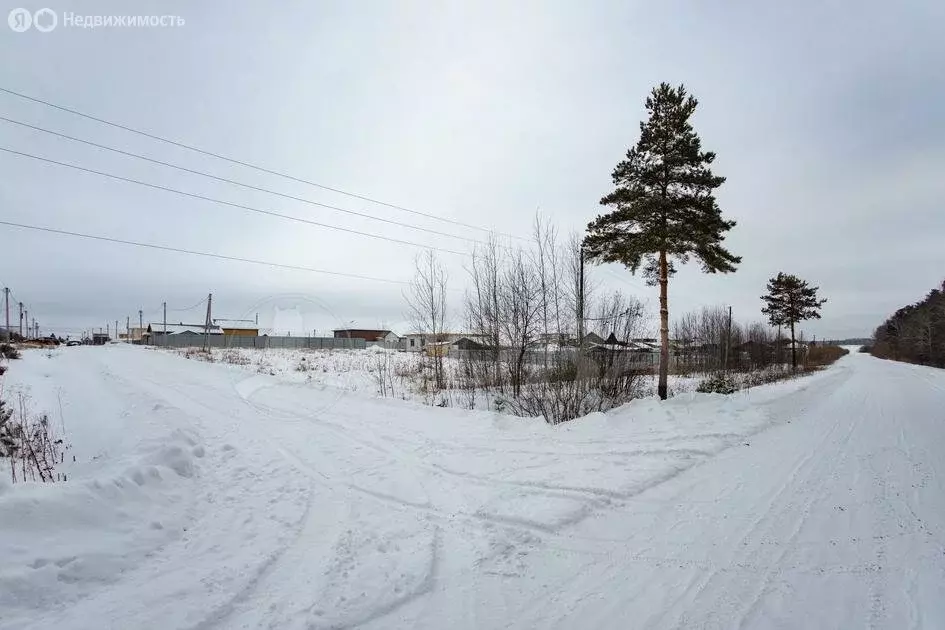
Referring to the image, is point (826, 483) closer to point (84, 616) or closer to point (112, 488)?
point (84, 616)

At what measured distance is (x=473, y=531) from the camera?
4.16 meters

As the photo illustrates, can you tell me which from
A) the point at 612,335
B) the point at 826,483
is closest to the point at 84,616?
the point at 826,483

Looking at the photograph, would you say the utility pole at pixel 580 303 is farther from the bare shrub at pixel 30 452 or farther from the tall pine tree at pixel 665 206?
the bare shrub at pixel 30 452

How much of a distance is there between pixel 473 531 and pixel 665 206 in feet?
40.8

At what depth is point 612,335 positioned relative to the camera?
14500mm

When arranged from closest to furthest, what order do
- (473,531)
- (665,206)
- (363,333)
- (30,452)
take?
(473,531) → (30,452) → (665,206) → (363,333)

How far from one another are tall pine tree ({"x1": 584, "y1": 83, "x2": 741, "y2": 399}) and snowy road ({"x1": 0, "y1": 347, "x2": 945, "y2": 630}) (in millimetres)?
6987

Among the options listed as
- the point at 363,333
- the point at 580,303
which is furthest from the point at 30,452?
the point at 363,333

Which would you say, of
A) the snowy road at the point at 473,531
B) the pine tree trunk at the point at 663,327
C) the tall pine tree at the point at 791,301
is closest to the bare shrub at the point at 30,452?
the snowy road at the point at 473,531

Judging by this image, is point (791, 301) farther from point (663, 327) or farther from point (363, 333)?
point (363, 333)

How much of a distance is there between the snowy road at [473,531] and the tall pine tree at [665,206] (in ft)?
22.9

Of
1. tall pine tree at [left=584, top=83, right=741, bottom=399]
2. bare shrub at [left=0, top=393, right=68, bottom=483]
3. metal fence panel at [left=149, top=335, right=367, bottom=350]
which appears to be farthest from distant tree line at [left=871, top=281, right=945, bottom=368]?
metal fence panel at [left=149, top=335, right=367, bottom=350]

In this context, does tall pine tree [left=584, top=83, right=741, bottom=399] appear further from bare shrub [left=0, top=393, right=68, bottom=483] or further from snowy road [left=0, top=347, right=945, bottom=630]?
bare shrub [left=0, top=393, right=68, bottom=483]

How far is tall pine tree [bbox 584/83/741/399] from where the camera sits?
1344 cm
